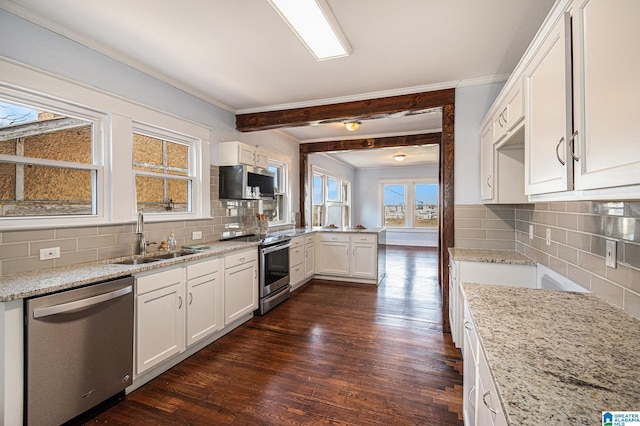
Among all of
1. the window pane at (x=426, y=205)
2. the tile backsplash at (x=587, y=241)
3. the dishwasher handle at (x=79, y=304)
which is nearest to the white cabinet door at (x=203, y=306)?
the dishwasher handle at (x=79, y=304)

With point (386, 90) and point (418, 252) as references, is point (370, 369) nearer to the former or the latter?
point (386, 90)

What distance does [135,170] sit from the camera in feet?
9.07

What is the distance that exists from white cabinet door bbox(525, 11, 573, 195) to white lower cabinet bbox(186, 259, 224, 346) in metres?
2.54

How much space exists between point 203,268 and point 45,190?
1287 mm

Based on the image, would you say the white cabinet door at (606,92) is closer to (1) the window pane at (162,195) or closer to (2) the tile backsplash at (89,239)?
(2) the tile backsplash at (89,239)

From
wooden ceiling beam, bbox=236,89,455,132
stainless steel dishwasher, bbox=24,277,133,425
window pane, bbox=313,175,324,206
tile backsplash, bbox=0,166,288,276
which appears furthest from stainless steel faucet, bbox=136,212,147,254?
window pane, bbox=313,175,324,206

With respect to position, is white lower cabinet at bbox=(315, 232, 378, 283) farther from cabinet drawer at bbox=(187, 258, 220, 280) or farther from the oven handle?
cabinet drawer at bbox=(187, 258, 220, 280)

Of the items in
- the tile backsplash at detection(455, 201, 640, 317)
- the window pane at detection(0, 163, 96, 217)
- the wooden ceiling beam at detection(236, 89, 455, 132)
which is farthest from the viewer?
the wooden ceiling beam at detection(236, 89, 455, 132)

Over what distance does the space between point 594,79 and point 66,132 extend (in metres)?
3.16

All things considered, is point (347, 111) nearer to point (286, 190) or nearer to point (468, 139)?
point (468, 139)

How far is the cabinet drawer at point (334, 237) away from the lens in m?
5.07

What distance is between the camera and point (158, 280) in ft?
7.36

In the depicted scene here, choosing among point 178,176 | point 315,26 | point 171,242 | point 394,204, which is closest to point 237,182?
point 178,176

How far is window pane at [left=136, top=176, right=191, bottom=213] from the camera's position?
2877 mm
